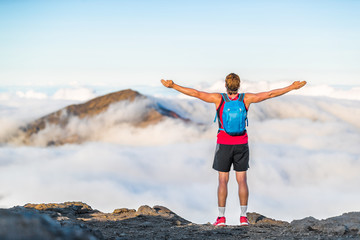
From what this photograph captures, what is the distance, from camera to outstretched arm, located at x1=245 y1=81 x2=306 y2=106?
7.86m

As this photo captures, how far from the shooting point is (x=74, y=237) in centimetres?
352

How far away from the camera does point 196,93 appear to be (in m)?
7.86


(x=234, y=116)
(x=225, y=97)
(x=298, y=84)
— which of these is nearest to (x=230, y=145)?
(x=234, y=116)

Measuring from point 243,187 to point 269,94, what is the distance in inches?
77.0

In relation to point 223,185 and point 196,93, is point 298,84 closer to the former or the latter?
point 196,93

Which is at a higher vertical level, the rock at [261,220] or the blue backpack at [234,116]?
the blue backpack at [234,116]

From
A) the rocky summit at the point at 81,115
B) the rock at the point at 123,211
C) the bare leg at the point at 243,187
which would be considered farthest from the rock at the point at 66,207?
the rocky summit at the point at 81,115

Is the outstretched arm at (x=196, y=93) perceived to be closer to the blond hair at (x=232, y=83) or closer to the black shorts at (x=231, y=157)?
the blond hair at (x=232, y=83)

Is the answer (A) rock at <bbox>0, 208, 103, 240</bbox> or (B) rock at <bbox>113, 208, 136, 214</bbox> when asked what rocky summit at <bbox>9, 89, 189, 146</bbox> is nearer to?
(B) rock at <bbox>113, 208, 136, 214</bbox>

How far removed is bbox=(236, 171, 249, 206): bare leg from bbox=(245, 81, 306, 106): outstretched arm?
146 cm

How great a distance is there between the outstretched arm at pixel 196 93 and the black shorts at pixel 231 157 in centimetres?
92

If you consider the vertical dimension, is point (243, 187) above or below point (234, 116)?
below

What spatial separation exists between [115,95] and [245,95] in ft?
570

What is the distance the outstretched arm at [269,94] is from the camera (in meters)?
7.86
